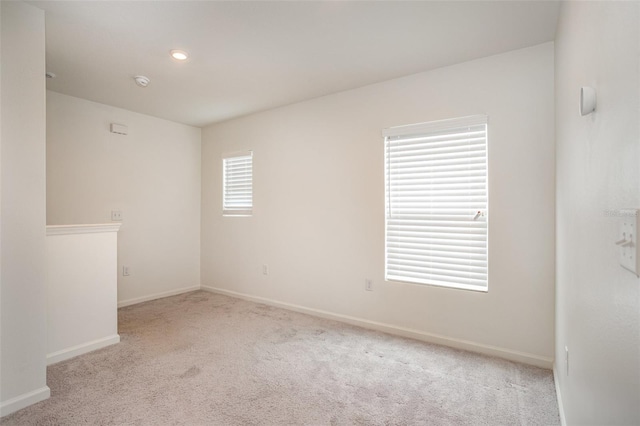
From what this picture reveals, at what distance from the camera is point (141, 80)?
3.23 metres

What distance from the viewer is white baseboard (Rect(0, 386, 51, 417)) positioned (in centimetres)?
198

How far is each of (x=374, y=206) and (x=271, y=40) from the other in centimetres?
177

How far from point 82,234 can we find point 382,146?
9.21 ft

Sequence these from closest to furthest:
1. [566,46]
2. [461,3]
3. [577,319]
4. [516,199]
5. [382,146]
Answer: [577,319] → [566,46] → [461,3] → [516,199] → [382,146]

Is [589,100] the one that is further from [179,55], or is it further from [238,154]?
[238,154]

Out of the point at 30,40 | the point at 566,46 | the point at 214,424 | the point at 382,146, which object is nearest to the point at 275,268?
the point at 382,146

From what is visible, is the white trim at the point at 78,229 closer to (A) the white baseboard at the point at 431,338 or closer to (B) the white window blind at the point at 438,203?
(A) the white baseboard at the point at 431,338

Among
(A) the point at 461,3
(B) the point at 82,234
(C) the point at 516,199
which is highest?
(A) the point at 461,3

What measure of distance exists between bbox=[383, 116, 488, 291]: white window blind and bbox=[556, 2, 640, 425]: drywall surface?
107 centimetres

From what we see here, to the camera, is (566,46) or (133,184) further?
(133,184)

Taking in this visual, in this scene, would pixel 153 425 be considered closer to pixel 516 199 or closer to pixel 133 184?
pixel 516 199

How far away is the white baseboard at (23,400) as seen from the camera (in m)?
1.98

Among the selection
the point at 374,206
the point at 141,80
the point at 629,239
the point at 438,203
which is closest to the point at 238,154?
the point at 141,80

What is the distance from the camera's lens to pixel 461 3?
6.83ft
